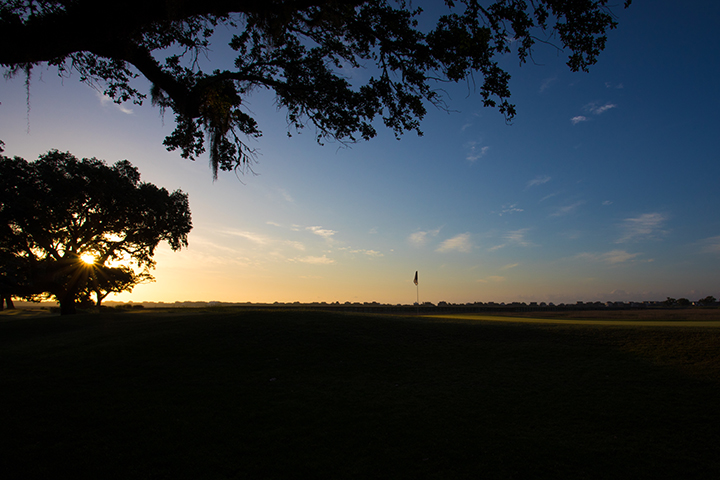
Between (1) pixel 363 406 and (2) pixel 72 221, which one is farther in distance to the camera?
(2) pixel 72 221

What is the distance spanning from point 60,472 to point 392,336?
12031mm

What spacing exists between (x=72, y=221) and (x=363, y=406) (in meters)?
32.5

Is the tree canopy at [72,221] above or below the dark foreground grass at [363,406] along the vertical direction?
above

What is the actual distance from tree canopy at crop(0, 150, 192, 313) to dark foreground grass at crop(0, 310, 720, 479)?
16679 millimetres

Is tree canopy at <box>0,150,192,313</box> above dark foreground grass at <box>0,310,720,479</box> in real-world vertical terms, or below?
above

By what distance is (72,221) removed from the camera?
2894 centimetres

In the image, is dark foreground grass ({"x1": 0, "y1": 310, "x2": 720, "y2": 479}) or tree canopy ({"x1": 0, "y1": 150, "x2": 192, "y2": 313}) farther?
tree canopy ({"x1": 0, "y1": 150, "x2": 192, "y2": 313})

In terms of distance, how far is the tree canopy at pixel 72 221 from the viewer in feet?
Answer: 84.6

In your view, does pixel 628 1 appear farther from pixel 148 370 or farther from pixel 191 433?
pixel 148 370

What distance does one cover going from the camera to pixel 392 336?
15.7 meters

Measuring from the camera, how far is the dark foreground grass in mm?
6160

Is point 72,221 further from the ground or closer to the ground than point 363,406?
further from the ground

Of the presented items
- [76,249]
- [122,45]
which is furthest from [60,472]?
[76,249]

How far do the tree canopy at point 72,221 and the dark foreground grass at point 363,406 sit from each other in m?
16.7
